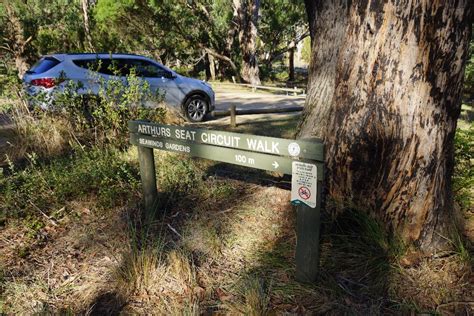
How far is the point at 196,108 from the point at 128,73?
6.38ft

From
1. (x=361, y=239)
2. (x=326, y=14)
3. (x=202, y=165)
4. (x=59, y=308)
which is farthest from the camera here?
(x=202, y=165)

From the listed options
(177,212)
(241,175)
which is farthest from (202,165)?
(177,212)

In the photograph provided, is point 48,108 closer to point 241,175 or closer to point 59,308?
point 241,175

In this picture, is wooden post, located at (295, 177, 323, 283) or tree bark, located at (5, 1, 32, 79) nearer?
wooden post, located at (295, 177, 323, 283)

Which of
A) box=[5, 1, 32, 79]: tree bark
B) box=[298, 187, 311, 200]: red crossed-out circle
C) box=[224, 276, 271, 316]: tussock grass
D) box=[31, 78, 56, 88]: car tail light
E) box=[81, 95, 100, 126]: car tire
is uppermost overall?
box=[5, 1, 32, 79]: tree bark

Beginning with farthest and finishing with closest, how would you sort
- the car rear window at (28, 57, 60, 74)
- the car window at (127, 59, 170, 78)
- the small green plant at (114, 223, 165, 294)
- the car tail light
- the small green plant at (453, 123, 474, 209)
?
the car window at (127, 59, 170, 78), the car rear window at (28, 57, 60, 74), the car tail light, the small green plant at (453, 123, 474, 209), the small green plant at (114, 223, 165, 294)

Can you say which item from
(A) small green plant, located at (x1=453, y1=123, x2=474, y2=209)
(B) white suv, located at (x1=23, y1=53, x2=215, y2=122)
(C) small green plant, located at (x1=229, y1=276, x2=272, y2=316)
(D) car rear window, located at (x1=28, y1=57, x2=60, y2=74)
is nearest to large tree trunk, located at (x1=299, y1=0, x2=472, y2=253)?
(A) small green plant, located at (x1=453, y1=123, x2=474, y2=209)

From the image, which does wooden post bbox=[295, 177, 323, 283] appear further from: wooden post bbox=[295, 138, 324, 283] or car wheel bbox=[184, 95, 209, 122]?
car wheel bbox=[184, 95, 209, 122]

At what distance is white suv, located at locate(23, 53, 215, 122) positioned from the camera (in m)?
7.55

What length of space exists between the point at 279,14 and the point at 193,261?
29.7 m

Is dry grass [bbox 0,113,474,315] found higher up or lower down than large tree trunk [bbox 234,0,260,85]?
lower down

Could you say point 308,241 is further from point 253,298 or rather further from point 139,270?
point 139,270

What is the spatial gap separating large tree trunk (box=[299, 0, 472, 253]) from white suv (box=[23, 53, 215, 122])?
15.9ft

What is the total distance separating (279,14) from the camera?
97.6ft
